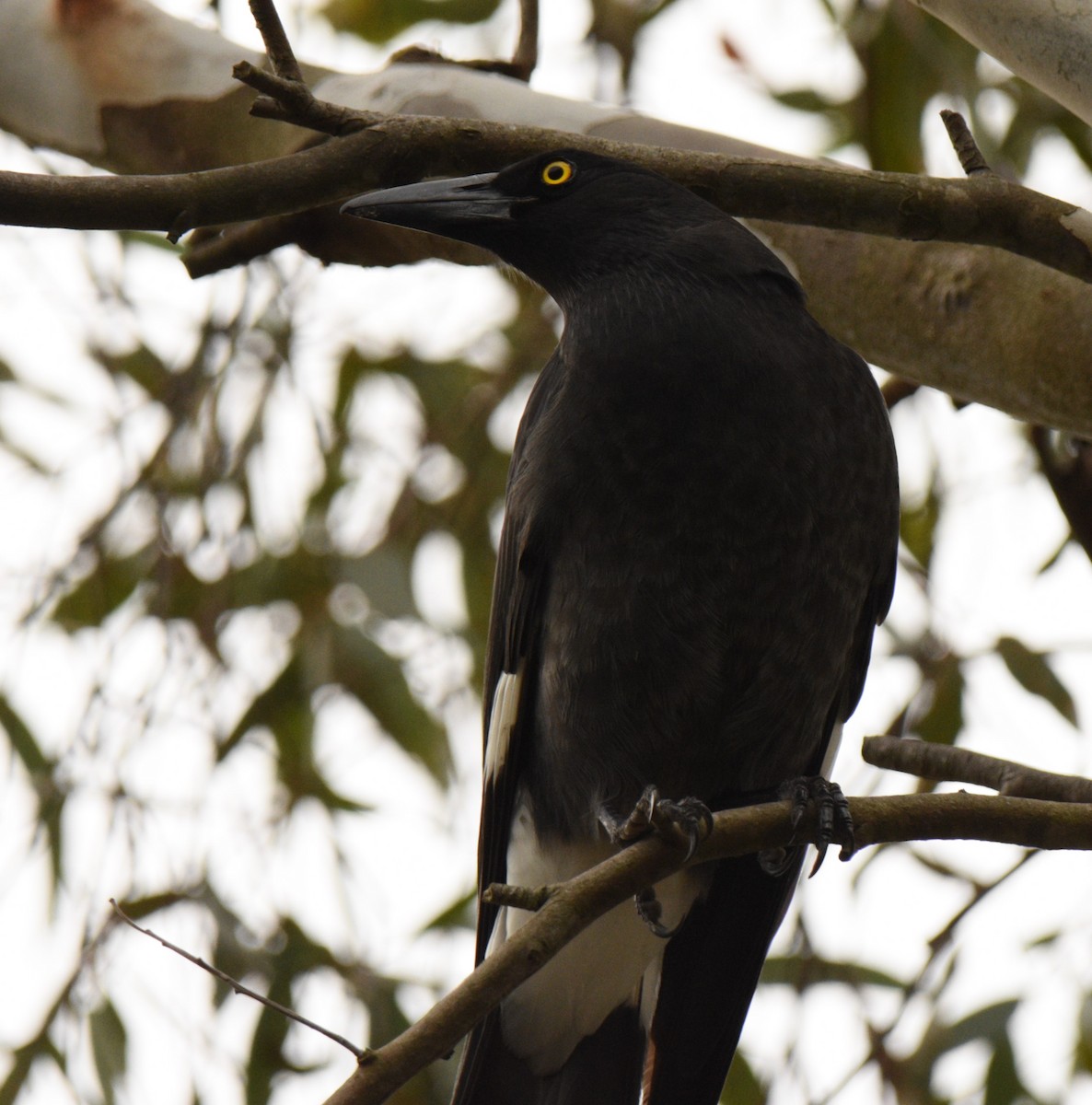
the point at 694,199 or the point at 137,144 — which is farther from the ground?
the point at 137,144

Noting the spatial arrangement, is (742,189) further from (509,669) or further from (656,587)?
(509,669)

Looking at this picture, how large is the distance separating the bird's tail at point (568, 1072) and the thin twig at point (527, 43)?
3.75 feet

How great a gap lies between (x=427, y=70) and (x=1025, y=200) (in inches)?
32.3

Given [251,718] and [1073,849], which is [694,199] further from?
[251,718]

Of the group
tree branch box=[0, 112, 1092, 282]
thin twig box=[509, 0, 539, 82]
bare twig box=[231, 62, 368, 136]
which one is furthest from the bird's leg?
thin twig box=[509, 0, 539, 82]

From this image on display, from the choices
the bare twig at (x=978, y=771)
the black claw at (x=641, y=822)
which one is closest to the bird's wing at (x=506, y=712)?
the black claw at (x=641, y=822)

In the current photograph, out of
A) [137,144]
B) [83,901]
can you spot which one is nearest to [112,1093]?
[83,901]

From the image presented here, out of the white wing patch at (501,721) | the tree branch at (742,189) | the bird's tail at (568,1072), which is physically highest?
the tree branch at (742,189)

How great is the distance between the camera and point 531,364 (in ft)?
9.86

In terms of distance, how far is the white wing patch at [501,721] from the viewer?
1.78 meters

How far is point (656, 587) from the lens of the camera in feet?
5.25

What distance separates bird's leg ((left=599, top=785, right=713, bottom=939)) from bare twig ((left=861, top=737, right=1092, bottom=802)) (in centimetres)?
17

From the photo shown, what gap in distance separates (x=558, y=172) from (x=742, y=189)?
1.47ft

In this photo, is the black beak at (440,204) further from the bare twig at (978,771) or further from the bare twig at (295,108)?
the bare twig at (978,771)
